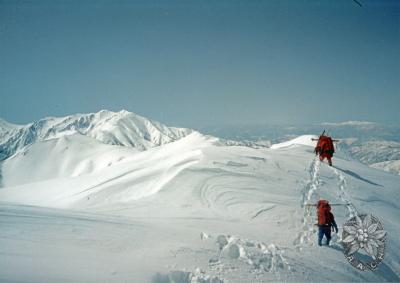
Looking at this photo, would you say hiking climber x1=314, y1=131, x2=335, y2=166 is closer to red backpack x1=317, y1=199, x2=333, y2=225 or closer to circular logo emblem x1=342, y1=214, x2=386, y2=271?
circular logo emblem x1=342, y1=214, x2=386, y2=271

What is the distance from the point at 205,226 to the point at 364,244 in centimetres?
809

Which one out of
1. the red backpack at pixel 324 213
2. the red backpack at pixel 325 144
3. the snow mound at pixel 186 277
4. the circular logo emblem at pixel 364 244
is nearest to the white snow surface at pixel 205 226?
the snow mound at pixel 186 277

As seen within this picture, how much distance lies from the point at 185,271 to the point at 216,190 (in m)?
15.0

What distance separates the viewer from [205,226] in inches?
778

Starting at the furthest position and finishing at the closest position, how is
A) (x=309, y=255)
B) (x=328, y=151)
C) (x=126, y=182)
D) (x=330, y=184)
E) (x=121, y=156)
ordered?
(x=121, y=156) → (x=126, y=182) → (x=330, y=184) → (x=328, y=151) → (x=309, y=255)

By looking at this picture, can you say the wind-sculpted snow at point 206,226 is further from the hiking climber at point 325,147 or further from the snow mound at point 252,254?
the hiking climber at point 325,147

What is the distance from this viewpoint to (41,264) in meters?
12.1

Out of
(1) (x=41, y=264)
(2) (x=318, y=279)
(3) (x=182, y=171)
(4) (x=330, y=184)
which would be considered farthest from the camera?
(3) (x=182, y=171)

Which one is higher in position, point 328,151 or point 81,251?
point 328,151

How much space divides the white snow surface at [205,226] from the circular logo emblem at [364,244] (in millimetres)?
439

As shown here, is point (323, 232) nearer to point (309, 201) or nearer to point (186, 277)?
point (309, 201)

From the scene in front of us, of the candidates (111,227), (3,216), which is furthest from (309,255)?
(3,216)

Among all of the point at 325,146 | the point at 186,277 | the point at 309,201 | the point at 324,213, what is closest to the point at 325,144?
the point at 325,146

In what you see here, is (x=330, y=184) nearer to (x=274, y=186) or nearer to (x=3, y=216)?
(x=274, y=186)
